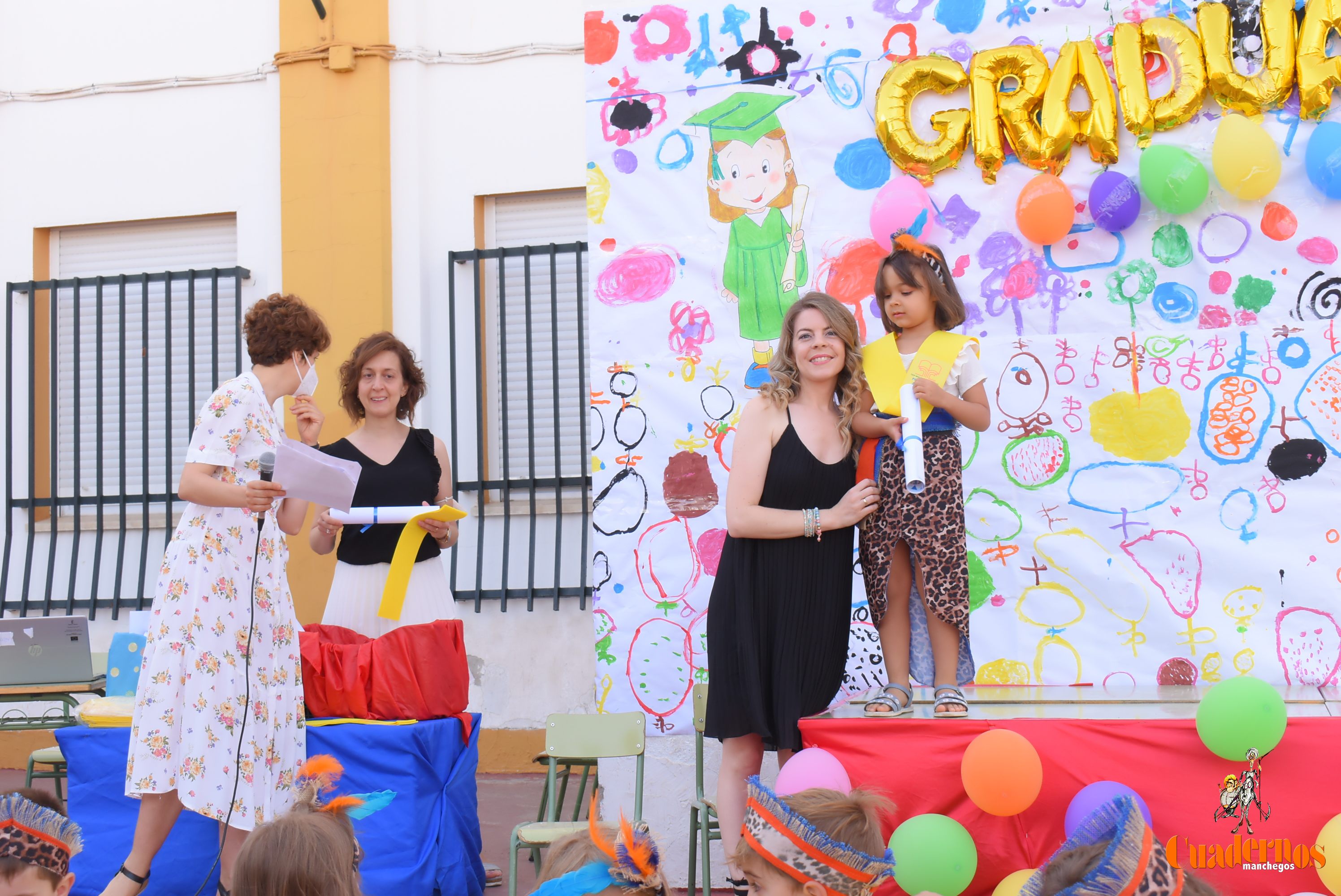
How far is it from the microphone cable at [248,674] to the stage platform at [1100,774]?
1523 mm

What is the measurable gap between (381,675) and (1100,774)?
6.82ft

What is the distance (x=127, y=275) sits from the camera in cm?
633

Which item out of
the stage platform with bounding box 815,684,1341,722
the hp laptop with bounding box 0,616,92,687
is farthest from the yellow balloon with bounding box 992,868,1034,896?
the hp laptop with bounding box 0,616,92,687

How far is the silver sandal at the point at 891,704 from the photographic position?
293 cm

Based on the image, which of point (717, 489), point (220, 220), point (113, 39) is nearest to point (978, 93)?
point (717, 489)

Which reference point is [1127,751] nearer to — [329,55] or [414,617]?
[414,617]

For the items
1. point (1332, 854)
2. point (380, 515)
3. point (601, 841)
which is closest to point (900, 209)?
point (380, 515)

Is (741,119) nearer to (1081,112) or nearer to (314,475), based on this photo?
(1081,112)

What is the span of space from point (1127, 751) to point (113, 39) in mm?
6385

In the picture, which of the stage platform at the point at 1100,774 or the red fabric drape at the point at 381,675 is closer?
the stage platform at the point at 1100,774

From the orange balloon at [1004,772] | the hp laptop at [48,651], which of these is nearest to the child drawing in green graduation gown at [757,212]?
the orange balloon at [1004,772]

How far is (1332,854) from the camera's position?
2.58m

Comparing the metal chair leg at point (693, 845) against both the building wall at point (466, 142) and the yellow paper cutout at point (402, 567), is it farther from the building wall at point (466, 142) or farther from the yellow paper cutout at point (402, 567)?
the building wall at point (466, 142)

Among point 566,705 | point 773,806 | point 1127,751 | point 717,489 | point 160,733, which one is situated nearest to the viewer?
point 773,806
